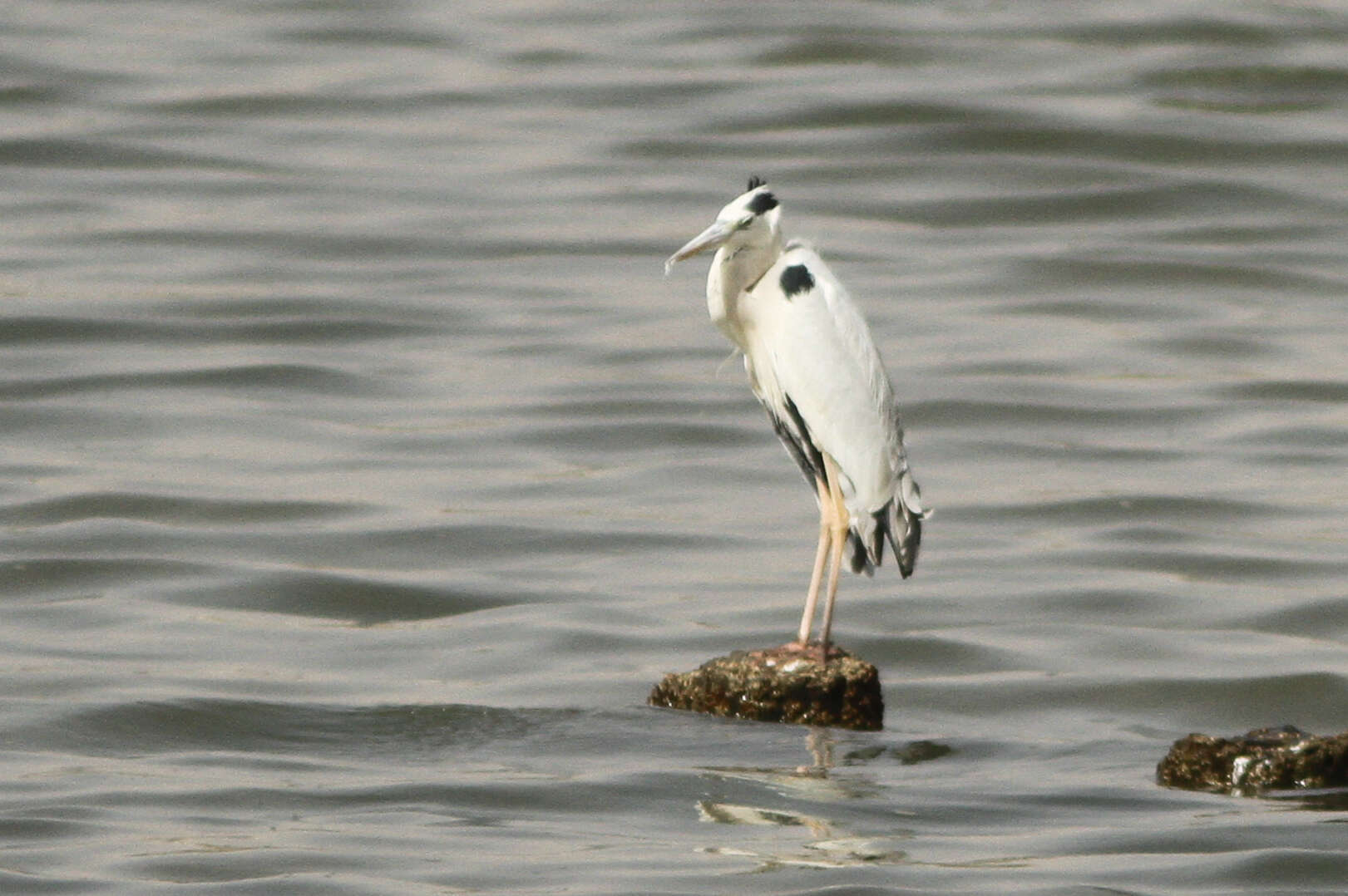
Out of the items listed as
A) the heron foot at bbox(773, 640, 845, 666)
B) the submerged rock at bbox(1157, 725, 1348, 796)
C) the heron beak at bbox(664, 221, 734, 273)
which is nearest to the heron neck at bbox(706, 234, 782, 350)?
the heron beak at bbox(664, 221, 734, 273)

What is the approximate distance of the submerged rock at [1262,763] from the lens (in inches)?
331

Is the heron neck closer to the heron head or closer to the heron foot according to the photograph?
the heron head

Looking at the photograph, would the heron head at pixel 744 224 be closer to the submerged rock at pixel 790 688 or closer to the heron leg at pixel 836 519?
the heron leg at pixel 836 519

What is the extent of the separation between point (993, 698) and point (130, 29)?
2006 centimetres

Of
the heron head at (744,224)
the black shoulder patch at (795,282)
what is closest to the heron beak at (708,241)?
the heron head at (744,224)

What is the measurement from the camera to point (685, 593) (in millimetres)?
12711

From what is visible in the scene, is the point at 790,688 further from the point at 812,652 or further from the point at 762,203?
the point at 762,203

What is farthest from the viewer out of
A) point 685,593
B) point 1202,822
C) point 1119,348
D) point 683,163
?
point 683,163

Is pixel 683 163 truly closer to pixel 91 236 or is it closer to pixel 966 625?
pixel 91 236

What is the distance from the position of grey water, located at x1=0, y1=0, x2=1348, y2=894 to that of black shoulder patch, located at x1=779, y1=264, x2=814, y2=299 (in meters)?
1.48

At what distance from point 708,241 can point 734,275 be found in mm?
390

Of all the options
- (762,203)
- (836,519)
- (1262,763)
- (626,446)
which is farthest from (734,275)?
(626,446)

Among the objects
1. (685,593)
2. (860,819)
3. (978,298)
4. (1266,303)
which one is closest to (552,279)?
(978,298)

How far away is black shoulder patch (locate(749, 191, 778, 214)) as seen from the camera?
29.9 ft
